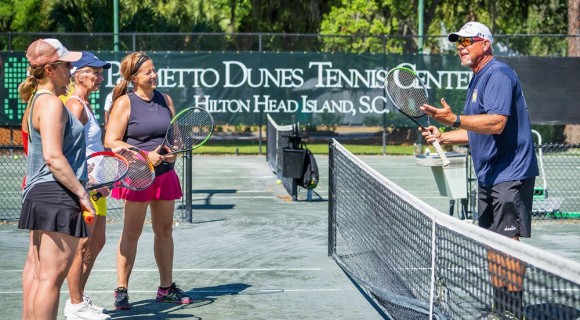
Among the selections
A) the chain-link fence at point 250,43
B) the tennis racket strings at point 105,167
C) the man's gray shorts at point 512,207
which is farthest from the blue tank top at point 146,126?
the chain-link fence at point 250,43

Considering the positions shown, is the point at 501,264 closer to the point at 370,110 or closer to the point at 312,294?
the point at 312,294

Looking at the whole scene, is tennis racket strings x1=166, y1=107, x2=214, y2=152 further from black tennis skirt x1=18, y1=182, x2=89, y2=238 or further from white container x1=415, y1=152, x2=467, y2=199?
white container x1=415, y1=152, x2=467, y2=199

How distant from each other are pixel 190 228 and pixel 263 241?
50.1 inches

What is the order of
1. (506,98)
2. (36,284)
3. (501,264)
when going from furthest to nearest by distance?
(506,98)
(36,284)
(501,264)

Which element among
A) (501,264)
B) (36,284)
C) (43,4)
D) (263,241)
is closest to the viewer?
(501,264)

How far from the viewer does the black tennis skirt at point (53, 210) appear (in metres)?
5.36

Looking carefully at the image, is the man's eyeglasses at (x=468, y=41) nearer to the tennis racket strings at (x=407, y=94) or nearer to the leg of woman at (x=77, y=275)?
the tennis racket strings at (x=407, y=94)

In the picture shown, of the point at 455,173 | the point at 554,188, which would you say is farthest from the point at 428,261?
the point at 554,188

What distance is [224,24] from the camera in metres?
34.5

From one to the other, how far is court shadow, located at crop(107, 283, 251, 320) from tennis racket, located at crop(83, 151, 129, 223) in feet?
3.97

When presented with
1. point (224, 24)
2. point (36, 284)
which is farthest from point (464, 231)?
point (224, 24)

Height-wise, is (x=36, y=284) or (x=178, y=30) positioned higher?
(x=178, y=30)

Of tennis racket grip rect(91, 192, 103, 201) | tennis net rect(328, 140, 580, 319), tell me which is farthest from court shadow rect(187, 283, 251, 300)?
tennis racket grip rect(91, 192, 103, 201)

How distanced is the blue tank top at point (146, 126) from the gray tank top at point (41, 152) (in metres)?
1.53
